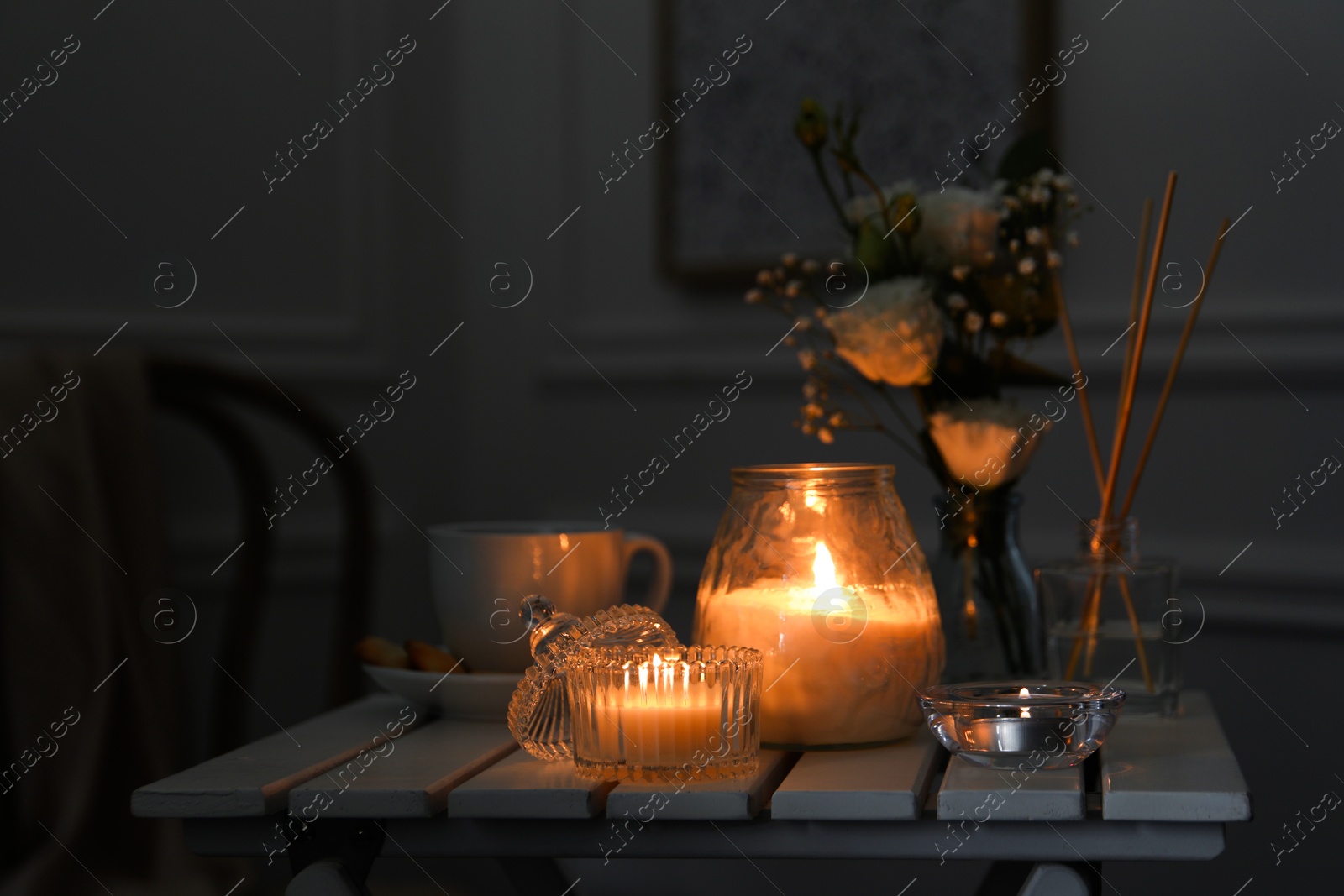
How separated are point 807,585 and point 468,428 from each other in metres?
1.24

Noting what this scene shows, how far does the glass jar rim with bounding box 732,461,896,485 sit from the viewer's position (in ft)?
2.55

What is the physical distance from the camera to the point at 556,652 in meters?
0.76

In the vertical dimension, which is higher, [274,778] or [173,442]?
[173,442]

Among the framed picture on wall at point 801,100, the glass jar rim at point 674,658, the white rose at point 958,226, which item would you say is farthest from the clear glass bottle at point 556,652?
the framed picture on wall at point 801,100

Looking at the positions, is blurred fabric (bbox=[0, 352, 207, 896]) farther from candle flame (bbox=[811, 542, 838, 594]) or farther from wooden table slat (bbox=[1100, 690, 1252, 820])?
wooden table slat (bbox=[1100, 690, 1252, 820])

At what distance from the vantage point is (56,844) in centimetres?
114

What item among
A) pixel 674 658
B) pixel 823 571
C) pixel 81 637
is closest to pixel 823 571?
pixel 823 571

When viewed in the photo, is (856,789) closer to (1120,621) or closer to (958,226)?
(1120,621)

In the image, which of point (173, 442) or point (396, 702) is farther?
point (173, 442)

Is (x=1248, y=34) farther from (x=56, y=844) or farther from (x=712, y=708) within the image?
(x=56, y=844)

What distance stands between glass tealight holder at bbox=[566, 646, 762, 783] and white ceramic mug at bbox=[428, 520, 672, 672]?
0.61 ft

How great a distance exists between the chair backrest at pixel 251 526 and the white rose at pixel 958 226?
2.42 feet

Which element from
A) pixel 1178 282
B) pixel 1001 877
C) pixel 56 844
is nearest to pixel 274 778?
pixel 1001 877

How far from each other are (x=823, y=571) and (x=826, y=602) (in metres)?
0.02
